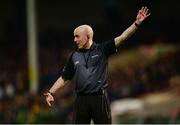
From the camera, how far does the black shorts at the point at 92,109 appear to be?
8.34 metres

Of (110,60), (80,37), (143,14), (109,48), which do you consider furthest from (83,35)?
(110,60)

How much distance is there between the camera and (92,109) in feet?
27.5

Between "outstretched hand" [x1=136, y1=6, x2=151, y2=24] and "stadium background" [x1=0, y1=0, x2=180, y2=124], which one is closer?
"outstretched hand" [x1=136, y1=6, x2=151, y2=24]

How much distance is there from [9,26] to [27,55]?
2.04 metres

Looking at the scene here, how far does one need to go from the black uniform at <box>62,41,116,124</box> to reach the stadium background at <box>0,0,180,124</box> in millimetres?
5290

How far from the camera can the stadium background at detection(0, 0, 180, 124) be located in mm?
14953

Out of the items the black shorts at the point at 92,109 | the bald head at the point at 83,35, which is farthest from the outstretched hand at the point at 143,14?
the black shorts at the point at 92,109

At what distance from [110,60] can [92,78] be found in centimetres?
975

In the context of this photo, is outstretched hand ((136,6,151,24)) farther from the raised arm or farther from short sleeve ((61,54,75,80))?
short sleeve ((61,54,75,80))

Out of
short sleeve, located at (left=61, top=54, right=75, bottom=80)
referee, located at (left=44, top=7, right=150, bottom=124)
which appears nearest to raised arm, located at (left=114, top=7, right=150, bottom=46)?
referee, located at (left=44, top=7, right=150, bottom=124)

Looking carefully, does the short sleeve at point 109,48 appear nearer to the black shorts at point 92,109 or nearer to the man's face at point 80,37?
the man's face at point 80,37

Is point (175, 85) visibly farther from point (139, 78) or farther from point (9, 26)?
point (9, 26)

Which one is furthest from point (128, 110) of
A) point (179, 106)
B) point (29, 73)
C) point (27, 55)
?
point (27, 55)

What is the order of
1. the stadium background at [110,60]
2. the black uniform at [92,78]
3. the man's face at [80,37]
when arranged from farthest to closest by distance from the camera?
the stadium background at [110,60] → the black uniform at [92,78] → the man's face at [80,37]
